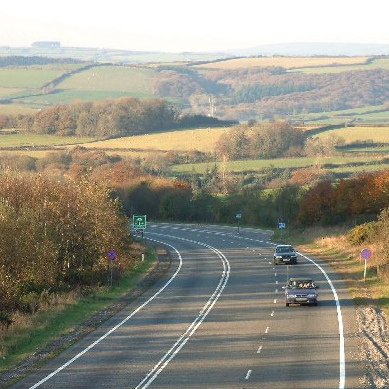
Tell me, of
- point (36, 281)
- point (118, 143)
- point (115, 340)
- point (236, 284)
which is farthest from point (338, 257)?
point (118, 143)

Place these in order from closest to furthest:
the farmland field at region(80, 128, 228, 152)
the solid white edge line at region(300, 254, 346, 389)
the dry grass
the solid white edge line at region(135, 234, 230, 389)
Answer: the solid white edge line at region(300, 254, 346, 389) < the solid white edge line at region(135, 234, 230, 389) < the dry grass < the farmland field at region(80, 128, 228, 152)

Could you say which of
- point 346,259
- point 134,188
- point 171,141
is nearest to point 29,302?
point 346,259

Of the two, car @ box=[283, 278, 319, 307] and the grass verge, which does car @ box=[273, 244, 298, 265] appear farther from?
car @ box=[283, 278, 319, 307]

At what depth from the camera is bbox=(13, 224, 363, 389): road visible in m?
22.4

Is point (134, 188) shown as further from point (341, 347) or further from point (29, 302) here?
point (341, 347)

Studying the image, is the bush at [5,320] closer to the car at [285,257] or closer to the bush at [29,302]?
the bush at [29,302]

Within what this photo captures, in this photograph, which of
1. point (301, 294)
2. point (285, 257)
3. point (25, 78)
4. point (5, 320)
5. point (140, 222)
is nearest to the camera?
point (5, 320)

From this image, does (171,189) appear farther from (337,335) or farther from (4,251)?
(337,335)

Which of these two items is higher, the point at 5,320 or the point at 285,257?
the point at 5,320

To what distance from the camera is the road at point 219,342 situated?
22.4 meters

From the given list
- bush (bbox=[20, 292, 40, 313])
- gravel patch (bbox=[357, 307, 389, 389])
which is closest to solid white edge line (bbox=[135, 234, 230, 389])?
gravel patch (bbox=[357, 307, 389, 389])

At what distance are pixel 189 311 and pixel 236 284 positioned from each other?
9949 mm

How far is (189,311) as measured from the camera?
117ft

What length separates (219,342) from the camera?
2812 cm
